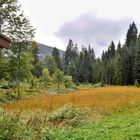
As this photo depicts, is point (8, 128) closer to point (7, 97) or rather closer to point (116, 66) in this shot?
point (7, 97)

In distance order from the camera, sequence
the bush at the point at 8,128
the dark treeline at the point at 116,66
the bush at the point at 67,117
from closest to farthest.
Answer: the bush at the point at 8,128 < the bush at the point at 67,117 < the dark treeline at the point at 116,66

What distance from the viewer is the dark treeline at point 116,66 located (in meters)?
77.2

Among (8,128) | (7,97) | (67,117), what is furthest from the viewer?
(7,97)

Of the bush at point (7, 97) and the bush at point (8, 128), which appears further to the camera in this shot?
the bush at point (7, 97)

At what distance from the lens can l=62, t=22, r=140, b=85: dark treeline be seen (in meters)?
77.2

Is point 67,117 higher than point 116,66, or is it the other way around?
point 116,66

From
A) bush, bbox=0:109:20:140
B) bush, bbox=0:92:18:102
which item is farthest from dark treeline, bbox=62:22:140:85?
bush, bbox=0:109:20:140

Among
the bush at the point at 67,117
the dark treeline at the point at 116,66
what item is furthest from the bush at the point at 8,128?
the dark treeline at the point at 116,66

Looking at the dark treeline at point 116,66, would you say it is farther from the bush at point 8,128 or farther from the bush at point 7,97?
the bush at point 8,128

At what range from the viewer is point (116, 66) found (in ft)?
268

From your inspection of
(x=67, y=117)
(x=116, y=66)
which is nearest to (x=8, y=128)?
(x=67, y=117)

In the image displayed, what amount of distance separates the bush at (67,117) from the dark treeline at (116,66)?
47145 mm

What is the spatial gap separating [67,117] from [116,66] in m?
67.9

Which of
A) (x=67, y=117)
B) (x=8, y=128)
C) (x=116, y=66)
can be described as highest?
(x=116, y=66)
